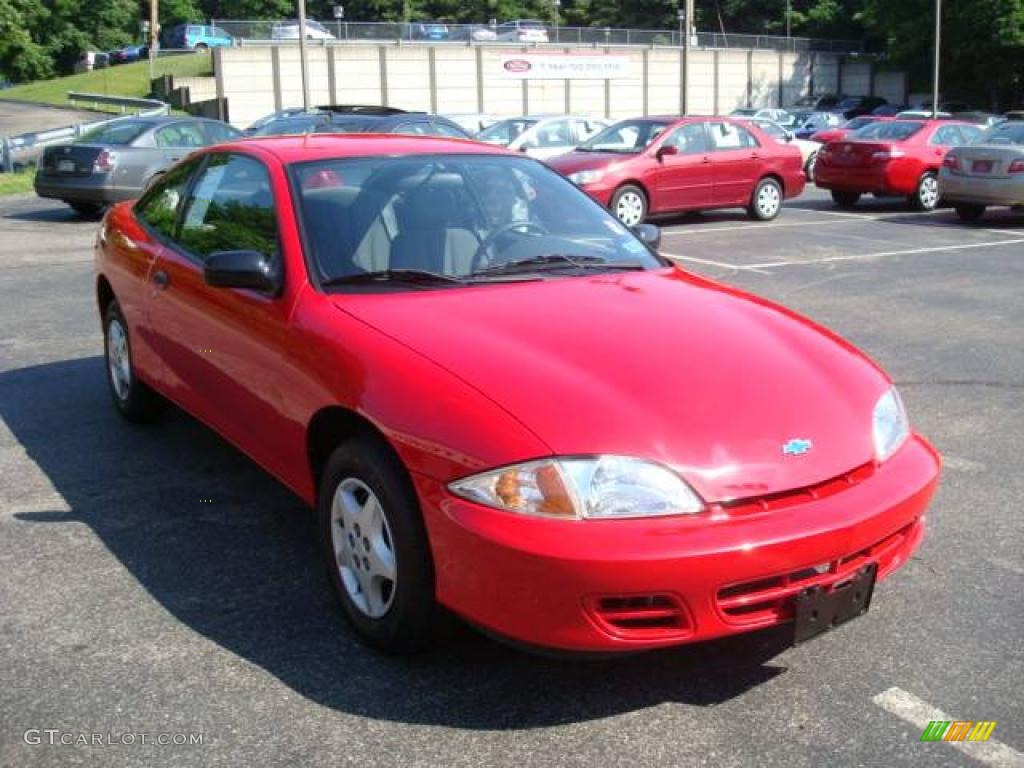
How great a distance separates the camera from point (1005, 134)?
16266 millimetres

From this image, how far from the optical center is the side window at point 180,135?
15.8 metres

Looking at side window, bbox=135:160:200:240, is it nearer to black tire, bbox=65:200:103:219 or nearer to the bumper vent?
the bumper vent

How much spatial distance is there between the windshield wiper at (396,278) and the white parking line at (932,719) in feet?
6.35

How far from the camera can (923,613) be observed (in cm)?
372

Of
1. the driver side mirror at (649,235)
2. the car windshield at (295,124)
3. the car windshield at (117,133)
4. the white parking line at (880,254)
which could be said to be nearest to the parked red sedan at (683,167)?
the white parking line at (880,254)

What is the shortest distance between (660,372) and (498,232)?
124 centimetres

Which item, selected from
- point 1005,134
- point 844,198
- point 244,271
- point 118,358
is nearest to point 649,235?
point 244,271

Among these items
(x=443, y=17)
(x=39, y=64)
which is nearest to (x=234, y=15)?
(x=443, y=17)

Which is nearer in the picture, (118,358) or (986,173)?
(118,358)

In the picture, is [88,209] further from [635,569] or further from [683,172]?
[635,569]

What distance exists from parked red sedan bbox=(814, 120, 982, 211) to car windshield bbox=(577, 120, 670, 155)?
3802 millimetres

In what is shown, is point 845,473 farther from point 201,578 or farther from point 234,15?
point 234,15

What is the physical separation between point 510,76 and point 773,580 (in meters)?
45.8

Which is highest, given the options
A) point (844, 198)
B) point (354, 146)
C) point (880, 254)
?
point (354, 146)
